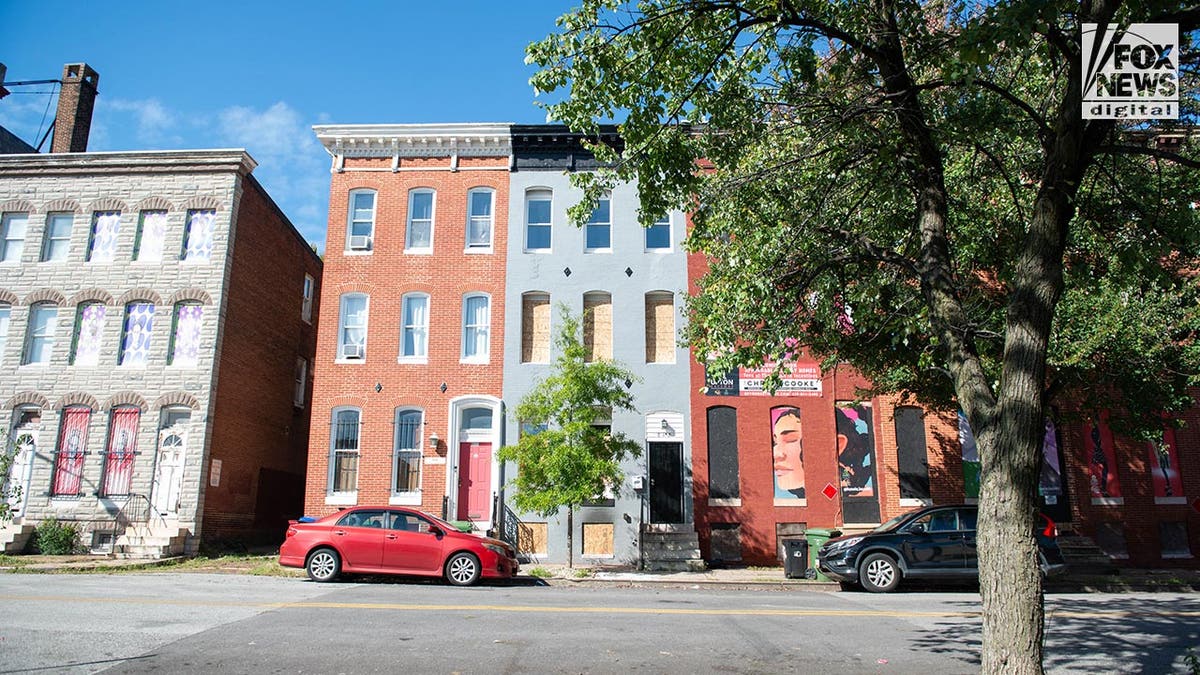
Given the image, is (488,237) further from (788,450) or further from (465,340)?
(788,450)

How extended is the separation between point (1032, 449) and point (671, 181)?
166 inches

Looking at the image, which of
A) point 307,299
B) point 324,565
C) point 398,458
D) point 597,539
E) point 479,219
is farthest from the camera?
point 307,299

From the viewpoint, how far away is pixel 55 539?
18953 millimetres

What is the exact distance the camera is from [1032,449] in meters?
5.27

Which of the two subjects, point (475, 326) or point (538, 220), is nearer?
point (475, 326)

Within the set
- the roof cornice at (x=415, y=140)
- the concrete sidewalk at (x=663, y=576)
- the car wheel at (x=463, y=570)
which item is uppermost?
the roof cornice at (x=415, y=140)

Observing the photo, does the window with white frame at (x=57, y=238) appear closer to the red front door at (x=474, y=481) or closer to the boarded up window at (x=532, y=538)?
the red front door at (x=474, y=481)

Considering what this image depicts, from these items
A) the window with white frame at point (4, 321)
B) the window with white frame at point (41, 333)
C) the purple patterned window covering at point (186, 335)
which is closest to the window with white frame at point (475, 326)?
the purple patterned window covering at point (186, 335)

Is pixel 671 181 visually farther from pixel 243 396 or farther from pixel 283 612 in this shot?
pixel 243 396

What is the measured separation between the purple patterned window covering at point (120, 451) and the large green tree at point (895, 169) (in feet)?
59.1

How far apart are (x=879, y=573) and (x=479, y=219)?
47.1 ft

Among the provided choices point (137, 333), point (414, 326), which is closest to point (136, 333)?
point (137, 333)

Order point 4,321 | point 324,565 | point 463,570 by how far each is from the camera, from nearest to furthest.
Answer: point 463,570
point 324,565
point 4,321

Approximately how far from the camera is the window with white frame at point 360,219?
22.5 meters
